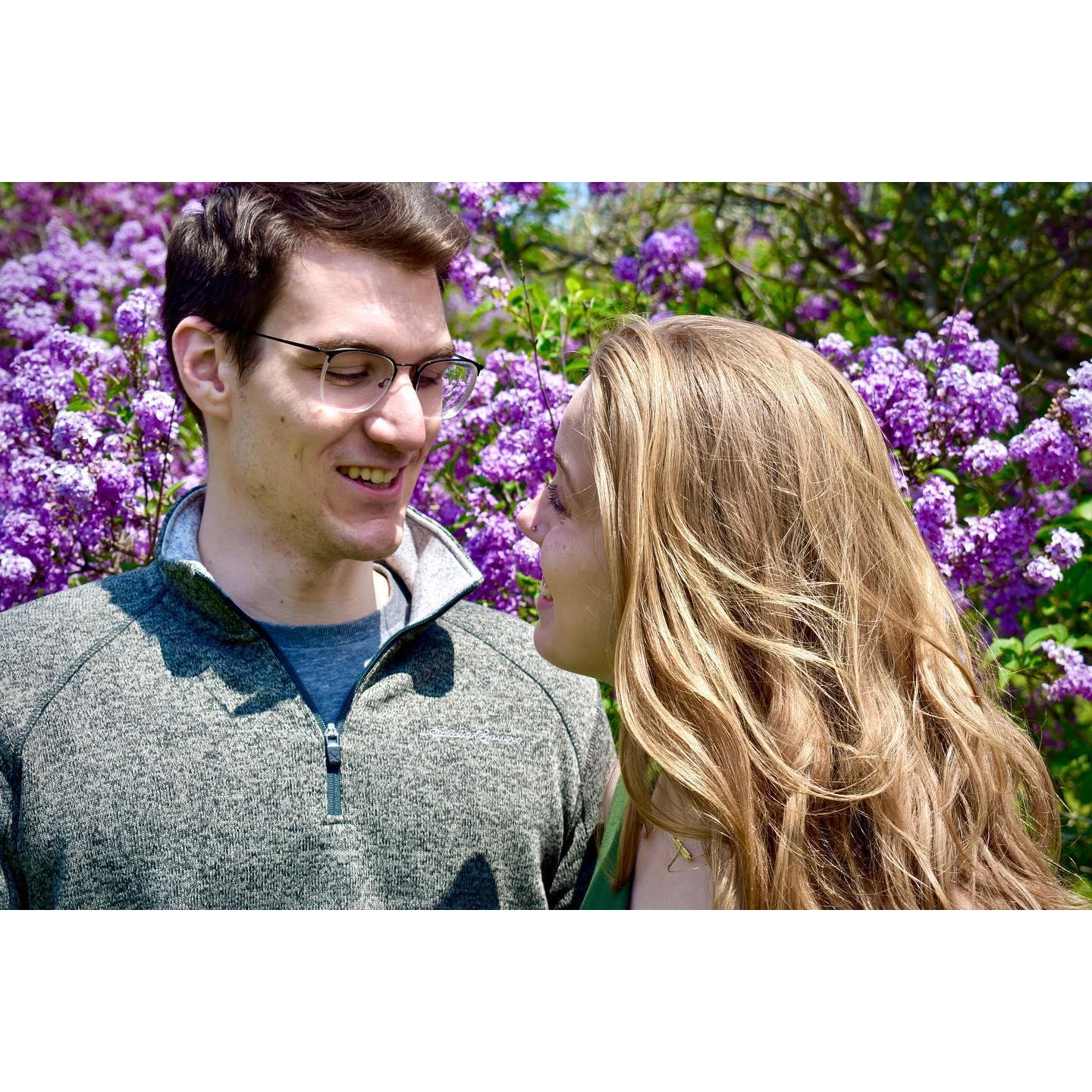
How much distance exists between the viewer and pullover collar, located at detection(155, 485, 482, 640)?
196 centimetres

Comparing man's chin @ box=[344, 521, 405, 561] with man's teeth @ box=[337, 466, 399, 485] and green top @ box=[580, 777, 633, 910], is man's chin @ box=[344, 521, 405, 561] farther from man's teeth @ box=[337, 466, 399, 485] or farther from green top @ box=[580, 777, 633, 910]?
green top @ box=[580, 777, 633, 910]

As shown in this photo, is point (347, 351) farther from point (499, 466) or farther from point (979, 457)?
point (979, 457)

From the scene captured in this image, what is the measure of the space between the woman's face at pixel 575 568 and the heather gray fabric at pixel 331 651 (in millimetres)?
382

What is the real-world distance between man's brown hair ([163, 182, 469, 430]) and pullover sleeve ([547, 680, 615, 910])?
911mm

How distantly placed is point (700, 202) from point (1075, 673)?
8.23ft

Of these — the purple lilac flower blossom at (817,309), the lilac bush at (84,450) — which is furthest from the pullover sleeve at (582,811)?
the purple lilac flower blossom at (817,309)

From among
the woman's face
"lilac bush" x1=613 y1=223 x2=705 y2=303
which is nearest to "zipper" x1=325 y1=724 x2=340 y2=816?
the woman's face

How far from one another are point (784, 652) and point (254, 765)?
0.90 metres

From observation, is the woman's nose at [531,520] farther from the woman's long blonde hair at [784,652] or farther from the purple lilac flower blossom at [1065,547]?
the purple lilac flower blossom at [1065,547]

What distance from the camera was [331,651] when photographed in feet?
6.71

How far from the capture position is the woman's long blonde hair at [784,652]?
60.8 inches

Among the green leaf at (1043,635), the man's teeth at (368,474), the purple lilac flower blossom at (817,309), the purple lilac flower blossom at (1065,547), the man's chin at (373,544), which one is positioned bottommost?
the green leaf at (1043,635)
